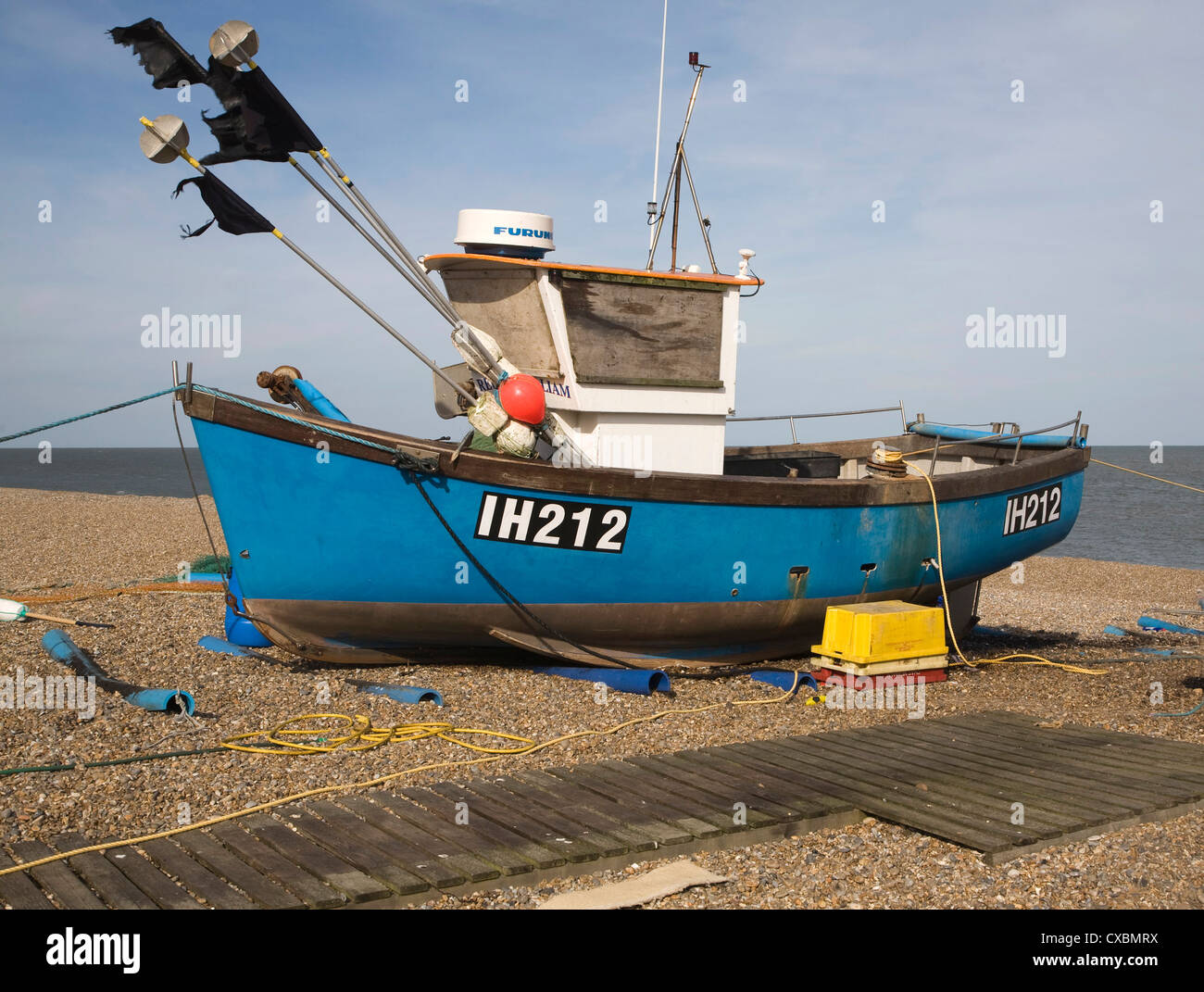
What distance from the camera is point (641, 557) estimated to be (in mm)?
8453

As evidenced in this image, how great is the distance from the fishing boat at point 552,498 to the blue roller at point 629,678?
24cm

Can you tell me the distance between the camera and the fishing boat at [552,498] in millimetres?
7797

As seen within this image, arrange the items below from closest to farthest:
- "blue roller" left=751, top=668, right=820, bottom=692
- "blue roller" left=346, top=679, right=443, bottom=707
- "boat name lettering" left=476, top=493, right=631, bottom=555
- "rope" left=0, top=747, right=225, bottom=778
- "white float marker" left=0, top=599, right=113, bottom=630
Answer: "rope" left=0, top=747, right=225, bottom=778 < "blue roller" left=346, top=679, right=443, bottom=707 < "boat name lettering" left=476, top=493, right=631, bottom=555 < "blue roller" left=751, top=668, right=820, bottom=692 < "white float marker" left=0, top=599, right=113, bottom=630

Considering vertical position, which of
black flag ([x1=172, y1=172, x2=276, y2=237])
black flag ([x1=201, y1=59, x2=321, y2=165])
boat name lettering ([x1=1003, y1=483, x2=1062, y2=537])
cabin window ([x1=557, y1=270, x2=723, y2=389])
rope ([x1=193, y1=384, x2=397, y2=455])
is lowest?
boat name lettering ([x1=1003, y1=483, x2=1062, y2=537])

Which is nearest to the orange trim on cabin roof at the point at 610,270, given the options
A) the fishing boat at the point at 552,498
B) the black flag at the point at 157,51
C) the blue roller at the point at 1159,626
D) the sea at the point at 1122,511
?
the fishing boat at the point at 552,498

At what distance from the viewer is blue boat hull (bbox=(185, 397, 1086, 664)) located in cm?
777

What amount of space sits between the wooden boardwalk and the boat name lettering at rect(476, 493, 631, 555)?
225 centimetres

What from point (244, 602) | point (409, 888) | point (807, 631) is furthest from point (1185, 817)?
point (244, 602)

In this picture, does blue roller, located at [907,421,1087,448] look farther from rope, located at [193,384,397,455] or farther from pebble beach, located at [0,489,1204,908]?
rope, located at [193,384,397,455]

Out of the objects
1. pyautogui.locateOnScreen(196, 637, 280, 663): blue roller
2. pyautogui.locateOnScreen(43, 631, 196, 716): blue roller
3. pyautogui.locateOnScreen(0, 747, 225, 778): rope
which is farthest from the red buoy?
pyautogui.locateOnScreen(0, 747, 225, 778): rope

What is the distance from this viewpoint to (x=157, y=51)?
685 cm

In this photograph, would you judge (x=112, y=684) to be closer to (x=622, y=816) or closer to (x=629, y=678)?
(x=629, y=678)

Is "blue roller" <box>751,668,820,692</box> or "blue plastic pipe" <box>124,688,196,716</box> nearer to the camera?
"blue plastic pipe" <box>124,688,196,716</box>

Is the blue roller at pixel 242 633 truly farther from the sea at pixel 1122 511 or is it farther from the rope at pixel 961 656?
the sea at pixel 1122 511
